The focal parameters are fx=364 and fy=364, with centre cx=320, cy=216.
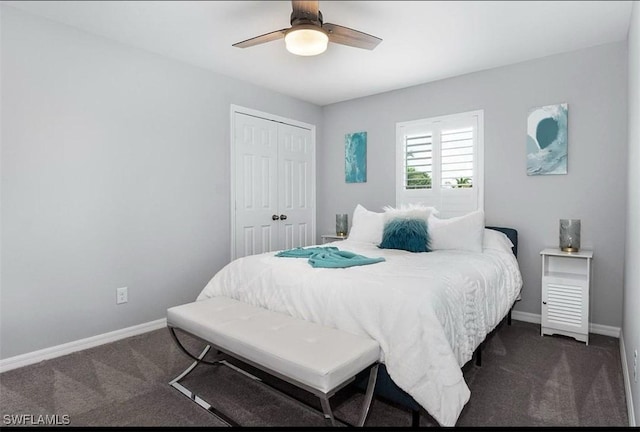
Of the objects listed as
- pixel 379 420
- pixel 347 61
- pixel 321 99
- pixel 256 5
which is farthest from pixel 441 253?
pixel 321 99

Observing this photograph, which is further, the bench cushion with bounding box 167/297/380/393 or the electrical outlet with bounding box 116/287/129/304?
the electrical outlet with bounding box 116/287/129/304

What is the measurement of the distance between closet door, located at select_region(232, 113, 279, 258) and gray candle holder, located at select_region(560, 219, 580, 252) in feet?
9.55

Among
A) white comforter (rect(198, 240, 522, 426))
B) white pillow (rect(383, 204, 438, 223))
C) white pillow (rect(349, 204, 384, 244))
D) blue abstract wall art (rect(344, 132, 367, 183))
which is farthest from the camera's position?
blue abstract wall art (rect(344, 132, 367, 183))

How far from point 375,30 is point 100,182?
245 cm

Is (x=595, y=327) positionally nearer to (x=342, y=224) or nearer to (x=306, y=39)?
(x=342, y=224)

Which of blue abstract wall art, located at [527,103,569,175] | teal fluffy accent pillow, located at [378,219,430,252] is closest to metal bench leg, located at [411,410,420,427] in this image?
teal fluffy accent pillow, located at [378,219,430,252]

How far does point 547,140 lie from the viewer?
10.8 ft

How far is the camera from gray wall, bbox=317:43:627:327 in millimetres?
3016

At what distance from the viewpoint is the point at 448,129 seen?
3885 mm

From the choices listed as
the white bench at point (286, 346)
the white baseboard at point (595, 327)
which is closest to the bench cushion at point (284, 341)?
the white bench at point (286, 346)

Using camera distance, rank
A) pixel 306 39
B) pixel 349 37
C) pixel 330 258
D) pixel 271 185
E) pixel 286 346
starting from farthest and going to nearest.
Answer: pixel 271 185, pixel 330 258, pixel 349 37, pixel 306 39, pixel 286 346

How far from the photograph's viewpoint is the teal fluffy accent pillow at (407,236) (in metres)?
3.13

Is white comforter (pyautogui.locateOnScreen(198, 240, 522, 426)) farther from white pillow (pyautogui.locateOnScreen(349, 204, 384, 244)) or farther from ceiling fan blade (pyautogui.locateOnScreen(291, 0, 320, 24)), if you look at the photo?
ceiling fan blade (pyautogui.locateOnScreen(291, 0, 320, 24))

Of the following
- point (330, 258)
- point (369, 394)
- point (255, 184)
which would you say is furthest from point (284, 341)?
point (255, 184)
